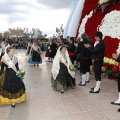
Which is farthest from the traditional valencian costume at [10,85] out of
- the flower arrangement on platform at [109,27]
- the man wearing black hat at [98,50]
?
the flower arrangement on platform at [109,27]

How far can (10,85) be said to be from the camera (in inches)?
227

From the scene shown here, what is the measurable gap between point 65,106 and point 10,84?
1.49 meters

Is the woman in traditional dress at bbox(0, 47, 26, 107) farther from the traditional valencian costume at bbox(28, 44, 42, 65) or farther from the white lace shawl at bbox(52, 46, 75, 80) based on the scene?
the traditional valencian costume at bbox(28, 44, 42, 65)

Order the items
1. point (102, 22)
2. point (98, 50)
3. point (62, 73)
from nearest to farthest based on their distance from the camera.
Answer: point (98, 50), point (62, 73), point (102, 22)

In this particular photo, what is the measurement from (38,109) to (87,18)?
898 centimetres

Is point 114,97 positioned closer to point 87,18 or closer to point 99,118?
point 99,118

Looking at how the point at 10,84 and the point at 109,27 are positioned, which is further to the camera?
the point at 109,27

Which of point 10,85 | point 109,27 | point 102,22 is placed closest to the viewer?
point 10,85

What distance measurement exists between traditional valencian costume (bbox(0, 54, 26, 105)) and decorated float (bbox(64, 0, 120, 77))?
169 inches

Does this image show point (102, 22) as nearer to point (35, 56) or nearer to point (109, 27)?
point (109, 27)

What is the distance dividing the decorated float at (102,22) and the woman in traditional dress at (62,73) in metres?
2.30


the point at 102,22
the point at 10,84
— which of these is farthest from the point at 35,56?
the point at 10,84

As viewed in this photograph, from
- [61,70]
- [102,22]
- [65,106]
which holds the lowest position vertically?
[65,106]

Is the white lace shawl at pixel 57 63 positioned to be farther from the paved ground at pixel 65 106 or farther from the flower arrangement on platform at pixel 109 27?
the flower arrangement on platform at pixel 109 27
